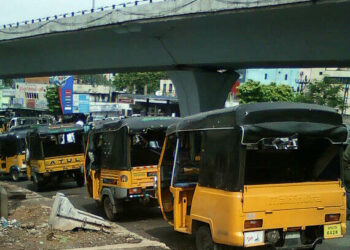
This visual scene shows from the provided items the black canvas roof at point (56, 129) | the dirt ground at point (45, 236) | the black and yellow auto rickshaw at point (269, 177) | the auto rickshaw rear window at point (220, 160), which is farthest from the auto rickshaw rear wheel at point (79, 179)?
the auto rickshaw rear window at point (220, 160)

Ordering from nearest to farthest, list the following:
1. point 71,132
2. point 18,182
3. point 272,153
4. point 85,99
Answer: point 272,153 → point 71,132 → point 18,182 → point 85,99

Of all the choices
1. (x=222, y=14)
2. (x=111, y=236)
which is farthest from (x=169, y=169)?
(x=222, y=14)

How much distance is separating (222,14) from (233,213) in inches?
594

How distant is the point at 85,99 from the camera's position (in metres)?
63.7

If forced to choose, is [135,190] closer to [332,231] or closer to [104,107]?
[332,231]

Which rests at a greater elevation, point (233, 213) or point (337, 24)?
point (337, 24)

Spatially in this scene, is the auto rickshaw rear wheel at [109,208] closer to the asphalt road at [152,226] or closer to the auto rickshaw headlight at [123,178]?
the asphalt road at [152,226]

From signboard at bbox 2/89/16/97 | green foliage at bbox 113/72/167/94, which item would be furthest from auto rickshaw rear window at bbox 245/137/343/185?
green foliage at bbox 113/72/167/94

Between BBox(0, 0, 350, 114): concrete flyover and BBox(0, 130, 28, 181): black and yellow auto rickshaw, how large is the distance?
7.40m

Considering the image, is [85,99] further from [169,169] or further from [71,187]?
[169,169]

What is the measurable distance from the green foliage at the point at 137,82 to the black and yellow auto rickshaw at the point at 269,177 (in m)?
96.2

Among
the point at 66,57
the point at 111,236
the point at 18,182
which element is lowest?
the point at 18,182

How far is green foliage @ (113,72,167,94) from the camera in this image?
102750mm

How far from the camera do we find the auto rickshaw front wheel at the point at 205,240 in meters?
6.33
